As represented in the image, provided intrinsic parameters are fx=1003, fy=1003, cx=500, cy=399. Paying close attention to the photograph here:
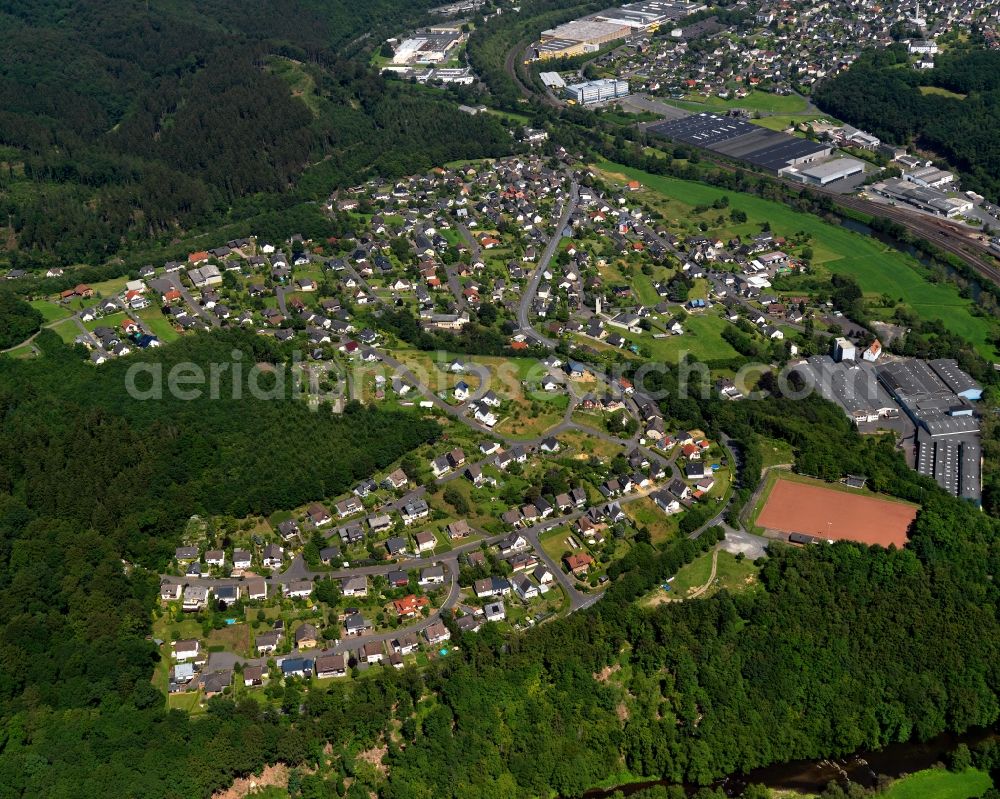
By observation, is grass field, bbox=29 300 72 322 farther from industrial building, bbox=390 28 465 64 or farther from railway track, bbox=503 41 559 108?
industrial building, bbox=390 28 465 64

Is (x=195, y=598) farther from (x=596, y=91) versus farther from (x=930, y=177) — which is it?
(x=596, y=91)

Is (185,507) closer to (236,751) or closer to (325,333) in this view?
(236,751)

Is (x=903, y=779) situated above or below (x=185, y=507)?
below

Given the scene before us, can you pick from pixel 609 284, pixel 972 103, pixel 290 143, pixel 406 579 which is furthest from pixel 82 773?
pixel 972 103

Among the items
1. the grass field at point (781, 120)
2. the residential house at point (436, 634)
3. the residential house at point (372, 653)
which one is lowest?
the residential house at point (372, 653)

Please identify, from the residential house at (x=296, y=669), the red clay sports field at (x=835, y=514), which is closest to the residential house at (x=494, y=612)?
the residential house at (x=296, y=669)

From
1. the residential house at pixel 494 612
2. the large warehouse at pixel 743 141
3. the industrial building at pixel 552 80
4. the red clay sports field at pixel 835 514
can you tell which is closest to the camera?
the residential house at pixel 494 612

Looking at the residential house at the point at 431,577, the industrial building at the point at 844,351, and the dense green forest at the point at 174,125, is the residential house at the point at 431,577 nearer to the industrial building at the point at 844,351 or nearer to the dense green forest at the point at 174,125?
the industrial building at the point at 844,351
